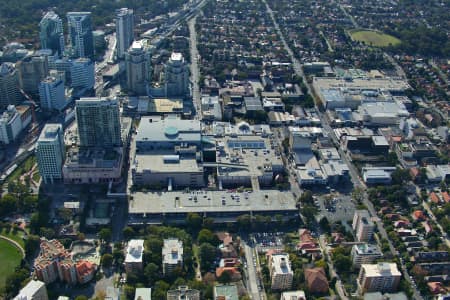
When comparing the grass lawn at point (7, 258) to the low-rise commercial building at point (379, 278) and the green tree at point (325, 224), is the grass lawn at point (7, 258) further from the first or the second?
the low-rise commercial building at point (379, 278)

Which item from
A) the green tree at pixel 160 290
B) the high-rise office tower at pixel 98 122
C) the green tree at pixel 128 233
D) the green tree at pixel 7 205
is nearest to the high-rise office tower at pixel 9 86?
the high-rise office tower at pixel 98 122

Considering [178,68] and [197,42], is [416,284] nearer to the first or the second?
[178,68]

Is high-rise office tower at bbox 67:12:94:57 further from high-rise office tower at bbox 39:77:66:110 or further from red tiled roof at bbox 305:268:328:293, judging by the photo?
red tiled roof at bbox 305:268:328:293

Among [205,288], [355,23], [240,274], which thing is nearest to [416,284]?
[240,274]

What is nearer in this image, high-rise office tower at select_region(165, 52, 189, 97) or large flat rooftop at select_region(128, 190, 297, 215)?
large flat rooftop at select_region(128, 190, 297, 215)

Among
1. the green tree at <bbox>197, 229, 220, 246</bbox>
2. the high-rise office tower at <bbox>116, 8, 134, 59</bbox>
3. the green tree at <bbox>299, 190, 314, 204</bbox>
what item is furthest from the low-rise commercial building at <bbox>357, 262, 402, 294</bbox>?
the high-rise office tower at <bbox>116, 8, 134, 59</bbox>
